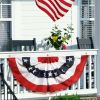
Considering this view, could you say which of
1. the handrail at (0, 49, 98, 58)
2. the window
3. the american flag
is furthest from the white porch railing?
the window

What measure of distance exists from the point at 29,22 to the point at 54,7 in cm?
260

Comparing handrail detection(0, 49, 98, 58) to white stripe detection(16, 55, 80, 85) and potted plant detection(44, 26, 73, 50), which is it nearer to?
white stripe detection(16, 55, 80, 85)

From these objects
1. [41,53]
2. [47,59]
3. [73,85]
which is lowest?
[73,85]

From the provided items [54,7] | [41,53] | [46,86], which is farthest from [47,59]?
[54,7]

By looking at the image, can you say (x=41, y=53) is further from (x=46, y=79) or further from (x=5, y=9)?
(x=5, y=9)

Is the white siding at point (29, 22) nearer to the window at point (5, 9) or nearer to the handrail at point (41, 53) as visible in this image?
the window at point (5, 9)

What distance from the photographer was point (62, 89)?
38.7 ft

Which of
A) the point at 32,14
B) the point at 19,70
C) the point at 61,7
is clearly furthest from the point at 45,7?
the point at 32,14

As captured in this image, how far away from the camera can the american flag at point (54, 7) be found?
11.5m

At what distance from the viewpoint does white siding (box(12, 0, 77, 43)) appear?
1395 cm

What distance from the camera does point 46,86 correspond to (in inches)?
458

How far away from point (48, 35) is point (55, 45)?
0.89 metres

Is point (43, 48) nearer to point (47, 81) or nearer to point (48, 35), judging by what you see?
point (48, 35)

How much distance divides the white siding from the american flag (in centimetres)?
248
